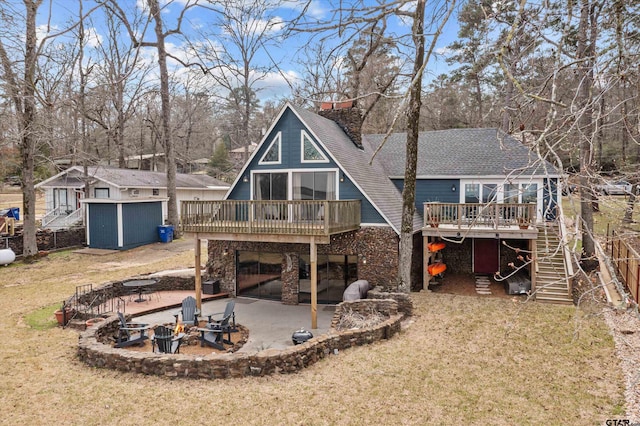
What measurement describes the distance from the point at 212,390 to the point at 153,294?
8.95 m

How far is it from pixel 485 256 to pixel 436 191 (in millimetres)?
2989

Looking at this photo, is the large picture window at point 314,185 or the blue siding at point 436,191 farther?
the blue siding at point 436,191

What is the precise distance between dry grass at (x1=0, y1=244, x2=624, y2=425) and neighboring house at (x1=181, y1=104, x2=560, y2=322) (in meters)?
3.51

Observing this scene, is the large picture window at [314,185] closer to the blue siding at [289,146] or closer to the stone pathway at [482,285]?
the blue siding at [289,146]

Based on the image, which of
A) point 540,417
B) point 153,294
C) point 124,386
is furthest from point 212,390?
point 153,294

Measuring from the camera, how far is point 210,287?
49.9 feet

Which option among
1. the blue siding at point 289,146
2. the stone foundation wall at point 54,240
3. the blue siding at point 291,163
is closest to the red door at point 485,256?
the blue siding at point 291,163

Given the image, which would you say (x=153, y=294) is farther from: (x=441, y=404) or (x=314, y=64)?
(x=314, y=64)

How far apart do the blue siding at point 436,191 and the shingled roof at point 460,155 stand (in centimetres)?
27

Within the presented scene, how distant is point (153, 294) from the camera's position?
50.8 ft

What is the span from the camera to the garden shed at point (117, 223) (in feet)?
75.6

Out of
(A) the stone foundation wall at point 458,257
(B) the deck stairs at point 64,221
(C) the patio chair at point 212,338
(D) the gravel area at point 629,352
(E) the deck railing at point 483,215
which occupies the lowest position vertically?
(C) the patio chair at point 212,338

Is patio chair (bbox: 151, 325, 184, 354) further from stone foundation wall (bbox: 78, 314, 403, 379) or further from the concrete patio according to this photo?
the concrete patio

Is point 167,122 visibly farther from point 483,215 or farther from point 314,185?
point 483,215
